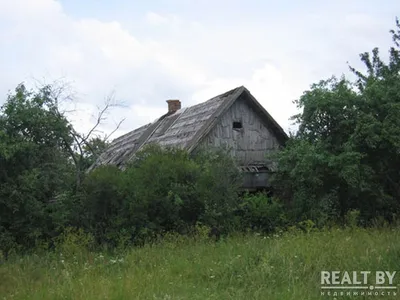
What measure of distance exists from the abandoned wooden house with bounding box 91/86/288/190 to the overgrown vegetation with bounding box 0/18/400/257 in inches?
71.0

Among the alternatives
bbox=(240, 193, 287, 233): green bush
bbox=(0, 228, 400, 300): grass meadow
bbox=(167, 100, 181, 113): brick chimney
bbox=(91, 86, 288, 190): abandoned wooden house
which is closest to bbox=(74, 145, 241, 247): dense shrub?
bbox=(240, 193, 287, 233): green bush

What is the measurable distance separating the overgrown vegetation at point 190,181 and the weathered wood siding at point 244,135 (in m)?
2.40

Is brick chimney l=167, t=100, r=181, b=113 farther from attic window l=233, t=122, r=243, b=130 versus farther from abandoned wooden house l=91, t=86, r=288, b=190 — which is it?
attic window l=233, t=122, r=243, b=130

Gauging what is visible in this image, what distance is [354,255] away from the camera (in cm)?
684

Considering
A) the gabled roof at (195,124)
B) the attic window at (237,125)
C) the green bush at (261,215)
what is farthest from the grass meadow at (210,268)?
the attic window at (237,125)

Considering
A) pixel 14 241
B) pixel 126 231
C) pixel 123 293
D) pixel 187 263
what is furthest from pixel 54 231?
pixel 123 293

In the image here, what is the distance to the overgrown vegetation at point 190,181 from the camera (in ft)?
33.6

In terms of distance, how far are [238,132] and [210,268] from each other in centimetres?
918

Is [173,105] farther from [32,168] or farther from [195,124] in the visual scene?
[32,168]

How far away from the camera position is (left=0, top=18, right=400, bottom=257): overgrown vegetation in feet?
33.6

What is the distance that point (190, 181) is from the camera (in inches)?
437

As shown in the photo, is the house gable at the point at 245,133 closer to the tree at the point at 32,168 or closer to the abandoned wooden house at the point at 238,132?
the abandoned wooden house at the point at 238,132

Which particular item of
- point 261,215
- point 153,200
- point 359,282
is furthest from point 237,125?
point 359,282

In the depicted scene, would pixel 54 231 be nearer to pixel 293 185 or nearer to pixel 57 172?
pixel 57 172
